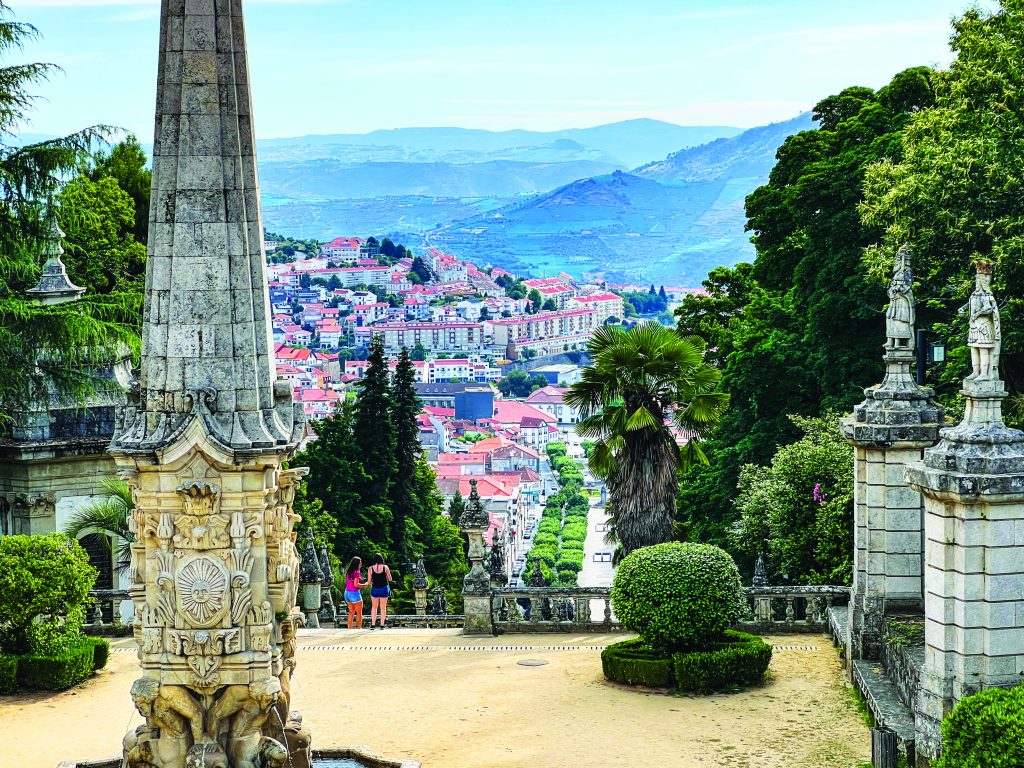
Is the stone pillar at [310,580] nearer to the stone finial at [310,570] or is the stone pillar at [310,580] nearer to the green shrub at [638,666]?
the stone finial at [310,570]

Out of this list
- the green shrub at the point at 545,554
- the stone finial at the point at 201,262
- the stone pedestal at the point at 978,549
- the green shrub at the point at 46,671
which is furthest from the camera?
the green shrub at the point at 545,554

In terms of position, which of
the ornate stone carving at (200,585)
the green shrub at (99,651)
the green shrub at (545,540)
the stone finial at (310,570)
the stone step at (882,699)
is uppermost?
the ornate stone carving at (200,585)

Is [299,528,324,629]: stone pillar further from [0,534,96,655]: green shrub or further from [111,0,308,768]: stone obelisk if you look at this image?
[111,0,308,768]: stone obelisk

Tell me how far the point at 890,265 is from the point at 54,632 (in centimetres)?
1682

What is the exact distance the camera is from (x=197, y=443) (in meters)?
15.9

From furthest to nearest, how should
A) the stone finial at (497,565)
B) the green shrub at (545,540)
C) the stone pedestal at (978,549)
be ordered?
the green shrub at (545,540), the stone finial at (497,565), the stone pedestal at (978,549)

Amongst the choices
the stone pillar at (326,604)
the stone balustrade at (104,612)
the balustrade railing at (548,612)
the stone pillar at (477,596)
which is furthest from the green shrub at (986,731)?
the stone pillar at (326,604)

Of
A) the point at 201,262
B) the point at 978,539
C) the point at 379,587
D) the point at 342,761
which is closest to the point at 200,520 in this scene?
the point at 201,262

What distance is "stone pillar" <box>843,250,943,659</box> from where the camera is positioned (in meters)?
22.1

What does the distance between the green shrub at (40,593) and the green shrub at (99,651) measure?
0.26m

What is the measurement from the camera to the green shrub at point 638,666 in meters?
23.3

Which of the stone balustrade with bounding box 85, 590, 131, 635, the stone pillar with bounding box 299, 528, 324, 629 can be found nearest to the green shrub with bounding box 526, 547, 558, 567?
the stone pillar with bounding box 299, 528, 324, 629

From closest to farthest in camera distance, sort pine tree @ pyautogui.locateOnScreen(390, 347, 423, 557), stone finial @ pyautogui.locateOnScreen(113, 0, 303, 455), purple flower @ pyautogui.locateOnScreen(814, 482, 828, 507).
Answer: stone finial @ pyautogui.locateOnScreen(113, 0, 303, 455)
purple flower @ pyautogui.locateOnScreen(814, 482, 828, 507)
pine tree @ pyautogui.locateOnScreen(390, 347, 423, 557)

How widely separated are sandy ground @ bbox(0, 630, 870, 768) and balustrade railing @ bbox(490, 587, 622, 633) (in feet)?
4.20
